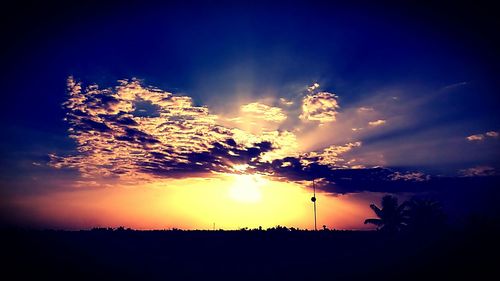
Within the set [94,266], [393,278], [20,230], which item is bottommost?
[393,278]

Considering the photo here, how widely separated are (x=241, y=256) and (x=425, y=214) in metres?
37.0

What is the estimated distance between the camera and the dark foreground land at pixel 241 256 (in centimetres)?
2511

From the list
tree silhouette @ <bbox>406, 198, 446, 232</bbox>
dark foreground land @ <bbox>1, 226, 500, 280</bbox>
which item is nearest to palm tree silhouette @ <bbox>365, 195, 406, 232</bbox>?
tree silhouette @ <bbox>406, 198, 446, 232</bbox>

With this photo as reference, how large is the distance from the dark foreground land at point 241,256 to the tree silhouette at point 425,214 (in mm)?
16692

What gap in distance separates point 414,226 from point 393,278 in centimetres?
2694

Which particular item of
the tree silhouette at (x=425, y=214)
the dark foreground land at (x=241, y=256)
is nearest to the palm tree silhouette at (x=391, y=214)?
the tree silhouette at (x=425, y=214)

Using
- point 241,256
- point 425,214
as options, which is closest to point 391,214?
point 425,214

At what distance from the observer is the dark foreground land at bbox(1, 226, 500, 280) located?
82.4 ft

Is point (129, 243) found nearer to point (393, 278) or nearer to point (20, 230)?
point (20, 230)

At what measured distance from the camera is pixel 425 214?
51.8 meters

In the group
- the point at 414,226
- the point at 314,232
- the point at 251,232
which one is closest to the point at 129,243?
the point at 251,232

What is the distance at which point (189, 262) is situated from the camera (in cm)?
2794

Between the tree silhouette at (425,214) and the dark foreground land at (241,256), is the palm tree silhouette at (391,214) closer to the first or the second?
the tree silhouette at (425,214)

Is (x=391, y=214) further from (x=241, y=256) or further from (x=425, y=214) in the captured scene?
(x=241, y=256)
